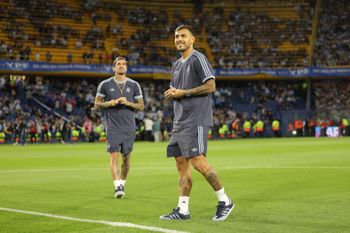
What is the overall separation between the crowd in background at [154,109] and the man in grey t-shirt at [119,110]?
29.3m

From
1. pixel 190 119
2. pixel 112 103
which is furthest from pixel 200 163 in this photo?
pixel 112 103

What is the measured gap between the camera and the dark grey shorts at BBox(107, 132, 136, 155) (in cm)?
1195

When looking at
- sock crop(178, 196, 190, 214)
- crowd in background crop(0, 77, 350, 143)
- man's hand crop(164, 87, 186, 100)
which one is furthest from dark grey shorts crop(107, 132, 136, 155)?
crowd in background crop(0, 77, 350, 143)

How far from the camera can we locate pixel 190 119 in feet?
28.2

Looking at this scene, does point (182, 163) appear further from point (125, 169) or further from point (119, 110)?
point (119, 110)

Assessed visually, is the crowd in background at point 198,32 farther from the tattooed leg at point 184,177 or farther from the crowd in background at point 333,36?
the tattooed leg at point 184,177

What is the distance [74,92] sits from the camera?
51.9 metres

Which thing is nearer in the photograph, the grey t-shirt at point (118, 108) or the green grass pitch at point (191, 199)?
the green grass pitch at point (191, 199)

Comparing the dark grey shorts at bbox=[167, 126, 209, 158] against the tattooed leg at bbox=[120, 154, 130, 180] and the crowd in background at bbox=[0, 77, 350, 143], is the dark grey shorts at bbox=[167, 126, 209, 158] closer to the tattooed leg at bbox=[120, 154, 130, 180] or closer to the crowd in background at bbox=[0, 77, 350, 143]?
the tattooed leg at bbox=[120, 154, 130, 180]

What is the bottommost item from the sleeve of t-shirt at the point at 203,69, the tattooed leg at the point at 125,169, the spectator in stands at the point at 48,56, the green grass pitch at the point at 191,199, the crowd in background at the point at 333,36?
the green grass pitch at the point at 191,199

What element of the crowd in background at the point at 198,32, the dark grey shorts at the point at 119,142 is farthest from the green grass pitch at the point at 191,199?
the crowd in background at the point at 198,32

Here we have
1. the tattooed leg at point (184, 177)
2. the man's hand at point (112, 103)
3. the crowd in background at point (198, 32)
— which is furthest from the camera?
the crowd in background at point (198, 32)

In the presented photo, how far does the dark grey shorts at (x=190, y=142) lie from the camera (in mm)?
8469

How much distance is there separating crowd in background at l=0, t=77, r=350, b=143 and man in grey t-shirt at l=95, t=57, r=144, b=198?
96.1 ft
